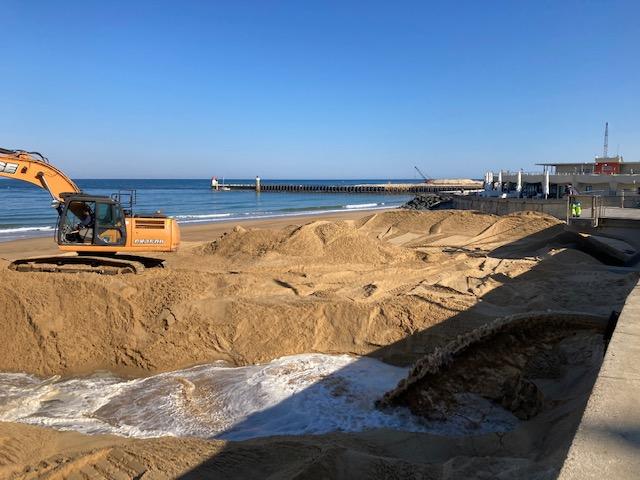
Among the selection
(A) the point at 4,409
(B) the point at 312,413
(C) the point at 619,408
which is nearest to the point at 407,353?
(B) the point at 312,413

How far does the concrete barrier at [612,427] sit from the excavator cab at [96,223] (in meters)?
10.4

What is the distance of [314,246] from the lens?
1408 centimetres

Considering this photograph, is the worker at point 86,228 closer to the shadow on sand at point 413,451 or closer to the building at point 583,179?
the shadow on sand at point 413,451

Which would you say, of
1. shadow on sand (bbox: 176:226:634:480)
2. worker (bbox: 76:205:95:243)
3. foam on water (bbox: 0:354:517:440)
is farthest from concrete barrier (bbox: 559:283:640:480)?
worker (bbox: 76:205:95:243)

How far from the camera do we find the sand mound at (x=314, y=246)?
13656mm

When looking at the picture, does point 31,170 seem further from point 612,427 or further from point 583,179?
point 583,179

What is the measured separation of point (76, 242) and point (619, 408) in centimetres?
1127

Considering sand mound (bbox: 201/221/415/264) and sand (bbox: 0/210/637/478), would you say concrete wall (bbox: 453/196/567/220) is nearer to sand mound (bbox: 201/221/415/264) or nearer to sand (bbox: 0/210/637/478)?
sand (bbox: 0/210/637/478)

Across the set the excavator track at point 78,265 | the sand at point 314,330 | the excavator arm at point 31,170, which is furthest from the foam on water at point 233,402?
the excavator arm at point 31,170

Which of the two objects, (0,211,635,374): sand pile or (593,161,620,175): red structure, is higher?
(593,161,620,175): red structure

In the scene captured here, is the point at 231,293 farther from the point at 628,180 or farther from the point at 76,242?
the point at 628,180

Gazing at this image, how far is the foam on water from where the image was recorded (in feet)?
20.9

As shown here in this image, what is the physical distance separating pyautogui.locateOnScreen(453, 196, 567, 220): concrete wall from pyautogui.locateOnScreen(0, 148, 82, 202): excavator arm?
2078 cm

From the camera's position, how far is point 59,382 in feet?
27.1
